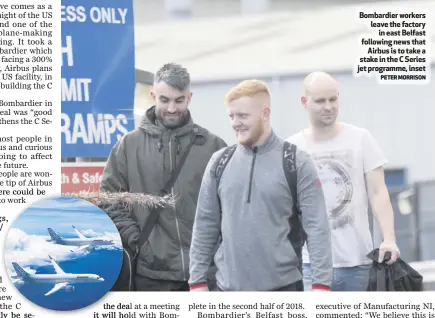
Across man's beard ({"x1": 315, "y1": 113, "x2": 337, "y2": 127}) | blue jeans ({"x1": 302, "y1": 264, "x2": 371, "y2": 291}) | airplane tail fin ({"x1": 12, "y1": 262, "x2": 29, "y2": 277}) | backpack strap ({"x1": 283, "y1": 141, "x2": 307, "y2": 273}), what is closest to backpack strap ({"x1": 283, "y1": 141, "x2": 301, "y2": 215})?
backpack strap ({"x1": 283, "y1": 141, "x2": 307, "y2": 273})

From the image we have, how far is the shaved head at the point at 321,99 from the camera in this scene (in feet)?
13.1

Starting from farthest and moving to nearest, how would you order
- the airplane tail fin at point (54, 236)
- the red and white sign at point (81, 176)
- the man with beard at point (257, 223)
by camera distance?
the red and white sign at point (81, 176) → the airplane tail fin at point (54, 236) → the man with beard at point (257, 223)

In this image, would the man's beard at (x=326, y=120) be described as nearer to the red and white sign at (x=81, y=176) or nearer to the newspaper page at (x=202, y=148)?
the newspaper page at (x=202, y=148)

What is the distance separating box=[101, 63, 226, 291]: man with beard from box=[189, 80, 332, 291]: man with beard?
16 centimetres

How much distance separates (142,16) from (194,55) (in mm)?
274

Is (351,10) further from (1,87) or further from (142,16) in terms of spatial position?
(1,87)

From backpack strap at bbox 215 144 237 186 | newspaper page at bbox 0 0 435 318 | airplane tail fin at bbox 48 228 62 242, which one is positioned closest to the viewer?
backpack strap at bbox 215 144 237 186

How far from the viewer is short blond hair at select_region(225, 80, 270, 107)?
151 inches

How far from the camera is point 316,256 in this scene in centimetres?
357

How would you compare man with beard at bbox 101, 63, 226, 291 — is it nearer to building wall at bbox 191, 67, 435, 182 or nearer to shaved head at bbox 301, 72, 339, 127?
building wall at bbox 191, 67, 435, 182

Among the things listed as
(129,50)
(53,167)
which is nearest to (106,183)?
(53,167)

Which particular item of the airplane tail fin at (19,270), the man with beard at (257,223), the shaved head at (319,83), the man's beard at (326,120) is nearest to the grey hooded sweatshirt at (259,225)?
the man with beard at (257,223)

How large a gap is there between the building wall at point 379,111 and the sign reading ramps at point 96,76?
33cm

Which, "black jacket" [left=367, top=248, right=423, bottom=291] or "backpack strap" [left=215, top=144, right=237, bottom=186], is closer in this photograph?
"backpack strap" [left=215, top=144, right=237, bottom=186]
